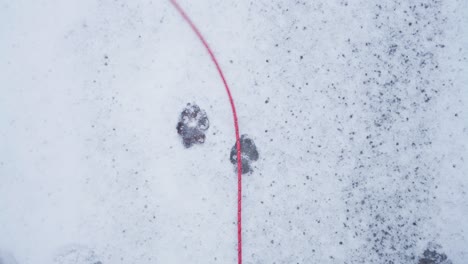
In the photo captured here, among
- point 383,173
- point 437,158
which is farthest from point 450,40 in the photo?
point 383,173

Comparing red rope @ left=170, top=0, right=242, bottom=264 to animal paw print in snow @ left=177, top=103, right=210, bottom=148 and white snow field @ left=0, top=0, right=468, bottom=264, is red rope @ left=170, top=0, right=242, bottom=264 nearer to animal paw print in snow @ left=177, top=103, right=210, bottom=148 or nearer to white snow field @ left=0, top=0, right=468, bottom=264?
white snow field @ left=0, top=0, right=468, bottom=264

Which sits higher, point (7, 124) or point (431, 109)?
point (431, 109)

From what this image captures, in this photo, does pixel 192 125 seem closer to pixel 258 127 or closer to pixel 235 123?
pixel 235 123

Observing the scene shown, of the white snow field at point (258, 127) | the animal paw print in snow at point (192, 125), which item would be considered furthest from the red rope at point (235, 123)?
the animal paw print in snow at point (192, 125)

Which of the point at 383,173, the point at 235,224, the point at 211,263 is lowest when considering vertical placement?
the point at 211,263

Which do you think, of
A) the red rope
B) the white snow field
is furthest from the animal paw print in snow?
the red rope

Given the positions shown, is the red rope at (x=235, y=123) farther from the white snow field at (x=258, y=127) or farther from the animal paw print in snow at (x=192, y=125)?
the animal paw print in snow at (x=192, y=125)

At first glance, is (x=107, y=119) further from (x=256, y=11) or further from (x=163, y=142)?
(x=256, y=11)
